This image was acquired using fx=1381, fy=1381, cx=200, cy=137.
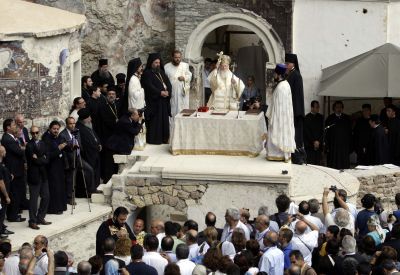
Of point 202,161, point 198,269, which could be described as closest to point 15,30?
point 202,161

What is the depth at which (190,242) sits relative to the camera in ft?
53.6

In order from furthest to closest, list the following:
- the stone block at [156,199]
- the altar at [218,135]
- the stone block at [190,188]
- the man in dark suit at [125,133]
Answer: the man in dark suit at [125,133]
the altar at [218,135]
the stone block at [156,199]
the stone block at [190,188]

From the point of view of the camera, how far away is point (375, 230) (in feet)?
55.3

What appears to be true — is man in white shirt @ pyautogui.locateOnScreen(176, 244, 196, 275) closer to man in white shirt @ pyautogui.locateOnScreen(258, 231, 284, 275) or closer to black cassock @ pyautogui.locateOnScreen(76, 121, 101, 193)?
man in white shirt @ pyautogui.locateOnScreen(258, 231, 284, 275)

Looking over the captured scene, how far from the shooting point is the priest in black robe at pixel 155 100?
73.7 feet

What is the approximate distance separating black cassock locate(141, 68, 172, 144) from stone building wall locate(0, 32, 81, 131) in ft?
4.30

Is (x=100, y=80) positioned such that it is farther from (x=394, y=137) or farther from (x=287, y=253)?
(x=287, y=253)

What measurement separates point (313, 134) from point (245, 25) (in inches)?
120

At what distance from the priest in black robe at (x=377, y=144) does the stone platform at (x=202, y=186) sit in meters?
3.07

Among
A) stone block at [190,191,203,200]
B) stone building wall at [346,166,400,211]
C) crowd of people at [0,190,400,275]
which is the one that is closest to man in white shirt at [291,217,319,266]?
crowd of people at [0,190,400,275]

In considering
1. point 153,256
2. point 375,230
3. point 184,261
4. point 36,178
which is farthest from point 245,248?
point 36,178

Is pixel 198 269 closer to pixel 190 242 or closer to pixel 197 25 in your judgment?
pixel 190 242

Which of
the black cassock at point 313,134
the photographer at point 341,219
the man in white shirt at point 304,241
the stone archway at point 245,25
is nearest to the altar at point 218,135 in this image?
the black cassock at point 313,134

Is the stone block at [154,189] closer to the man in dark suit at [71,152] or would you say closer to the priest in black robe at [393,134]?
the man in dark suit at [71,152]
